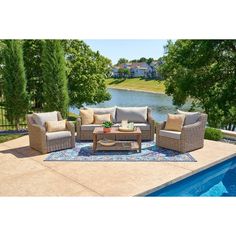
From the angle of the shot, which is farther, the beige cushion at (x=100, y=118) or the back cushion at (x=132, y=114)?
the back cushion at (x=132, y=114)

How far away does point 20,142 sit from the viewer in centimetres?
696

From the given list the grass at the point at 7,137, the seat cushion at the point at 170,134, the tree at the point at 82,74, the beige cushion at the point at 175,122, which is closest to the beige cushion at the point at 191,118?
the beige cushion at the point at 175,122

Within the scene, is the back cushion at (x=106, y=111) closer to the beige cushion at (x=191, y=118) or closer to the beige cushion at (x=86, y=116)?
the beige cushion at (x=86, y=116)

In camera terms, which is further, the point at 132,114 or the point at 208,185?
the point at 132,114

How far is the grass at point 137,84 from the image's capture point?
1210 inches

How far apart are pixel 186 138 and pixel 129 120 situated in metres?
1.65

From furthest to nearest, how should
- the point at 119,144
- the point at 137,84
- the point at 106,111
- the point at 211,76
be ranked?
1. the point at 137,84
2. the point at 211,76
3. the point at 106,111
4. the point at 119,144

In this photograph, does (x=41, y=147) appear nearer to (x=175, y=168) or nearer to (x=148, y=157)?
(x=148, y=157)

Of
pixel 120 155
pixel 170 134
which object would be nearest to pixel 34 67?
pixel 120 155

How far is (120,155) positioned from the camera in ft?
19.1

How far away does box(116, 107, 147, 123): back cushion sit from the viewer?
7.05m

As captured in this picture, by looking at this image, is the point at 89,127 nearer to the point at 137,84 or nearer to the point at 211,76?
the point at 211,76

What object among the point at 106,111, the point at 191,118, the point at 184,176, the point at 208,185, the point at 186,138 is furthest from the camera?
the point at 106,111

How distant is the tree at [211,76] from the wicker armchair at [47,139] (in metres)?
4.98
